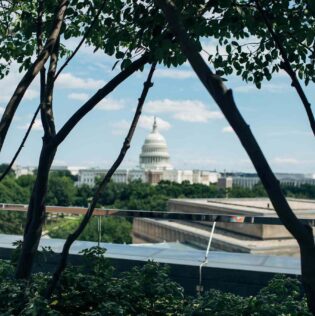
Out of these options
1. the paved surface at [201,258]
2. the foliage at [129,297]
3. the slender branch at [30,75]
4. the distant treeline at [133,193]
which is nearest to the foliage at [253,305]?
the foliage at [129,297]

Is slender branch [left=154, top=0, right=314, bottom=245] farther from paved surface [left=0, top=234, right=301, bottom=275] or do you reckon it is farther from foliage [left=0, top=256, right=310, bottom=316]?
paved surface [left=0, top=234, right=301, bottom=275]

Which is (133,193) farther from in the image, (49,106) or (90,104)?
(90,104)

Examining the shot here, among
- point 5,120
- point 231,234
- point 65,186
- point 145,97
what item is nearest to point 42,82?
point 5,120

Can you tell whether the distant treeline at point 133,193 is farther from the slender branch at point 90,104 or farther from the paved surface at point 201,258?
the slender branch at point 90,104

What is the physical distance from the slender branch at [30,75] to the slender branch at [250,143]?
178 cm

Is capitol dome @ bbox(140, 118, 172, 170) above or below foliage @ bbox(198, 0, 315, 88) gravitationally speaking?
above

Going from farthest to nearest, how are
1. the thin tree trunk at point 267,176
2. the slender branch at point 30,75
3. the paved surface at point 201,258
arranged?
the paved surface at point 201,258 < the slender branch at point 30,75 < the thin tree trunk at point 267,176

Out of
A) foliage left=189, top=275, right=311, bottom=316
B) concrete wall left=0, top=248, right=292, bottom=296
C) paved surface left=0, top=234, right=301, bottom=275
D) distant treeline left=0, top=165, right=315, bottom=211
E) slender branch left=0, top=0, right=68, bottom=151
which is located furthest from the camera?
distant treeline left=0, top=165, right=315, bottom=211

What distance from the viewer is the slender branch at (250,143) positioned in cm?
207

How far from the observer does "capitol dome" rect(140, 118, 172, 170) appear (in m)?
123

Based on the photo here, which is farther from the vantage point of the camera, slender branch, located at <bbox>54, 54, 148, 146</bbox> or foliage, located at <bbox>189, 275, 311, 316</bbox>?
slender branch, located at <bbox>54, 54, 148, 146</bbox>

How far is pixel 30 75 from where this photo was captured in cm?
375

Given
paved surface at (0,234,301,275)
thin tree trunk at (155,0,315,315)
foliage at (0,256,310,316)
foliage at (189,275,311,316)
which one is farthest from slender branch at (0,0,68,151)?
paved surface at (0,234,301,275)

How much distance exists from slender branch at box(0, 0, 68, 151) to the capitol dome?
117151 mm
